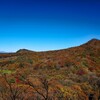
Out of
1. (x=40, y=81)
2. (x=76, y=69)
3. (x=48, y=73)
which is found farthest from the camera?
(x=76, y=69)

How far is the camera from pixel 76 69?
2938 centimetres

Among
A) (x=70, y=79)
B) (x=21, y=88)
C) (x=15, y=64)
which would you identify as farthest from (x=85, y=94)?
(x=15, y=64)

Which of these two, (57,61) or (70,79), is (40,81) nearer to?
(70,79)

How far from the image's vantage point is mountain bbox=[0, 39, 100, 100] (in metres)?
20.7

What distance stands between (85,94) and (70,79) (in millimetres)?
3418

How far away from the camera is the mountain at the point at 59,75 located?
20656mm

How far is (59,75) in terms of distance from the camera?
87.0ft

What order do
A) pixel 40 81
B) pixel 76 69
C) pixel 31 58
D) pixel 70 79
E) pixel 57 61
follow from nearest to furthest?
1. pixel 40 81
2. pixel 70 79
3. pixel 76 69
4. pixel 57 61
5. pixel 31 58

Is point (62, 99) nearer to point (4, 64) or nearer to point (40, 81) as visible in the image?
point (40, 81)

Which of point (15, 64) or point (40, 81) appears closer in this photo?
point (40, 81)

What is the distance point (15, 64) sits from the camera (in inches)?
1216

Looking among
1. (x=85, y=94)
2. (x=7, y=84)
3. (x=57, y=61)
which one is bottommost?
(x=85, y=94)

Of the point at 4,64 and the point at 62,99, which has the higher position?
the point at 4,64

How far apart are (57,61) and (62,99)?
12624 mm
